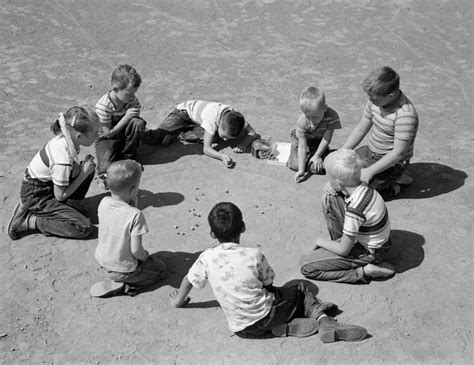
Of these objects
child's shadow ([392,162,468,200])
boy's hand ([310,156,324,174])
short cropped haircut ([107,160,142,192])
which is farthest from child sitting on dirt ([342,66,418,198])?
short cropped haircut ([107,160,142,192])

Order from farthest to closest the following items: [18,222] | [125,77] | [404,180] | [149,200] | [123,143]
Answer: [123,143], [125,77], [404,180], [149,200], [18,222]

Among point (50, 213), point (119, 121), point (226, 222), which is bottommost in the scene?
point (50, 213)

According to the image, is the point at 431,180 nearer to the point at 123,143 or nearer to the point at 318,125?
the point at 318,125

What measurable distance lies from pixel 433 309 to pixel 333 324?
40.1 inches

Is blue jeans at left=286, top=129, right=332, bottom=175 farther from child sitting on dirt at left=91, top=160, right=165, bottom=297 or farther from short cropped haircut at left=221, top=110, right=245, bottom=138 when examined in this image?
child sitting on dirt at left=91, top=160, right=165, bottom=297

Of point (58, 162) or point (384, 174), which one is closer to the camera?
point (58, 162)

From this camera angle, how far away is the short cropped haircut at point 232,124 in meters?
7.96

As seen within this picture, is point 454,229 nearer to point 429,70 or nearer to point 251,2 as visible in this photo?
point 429,70

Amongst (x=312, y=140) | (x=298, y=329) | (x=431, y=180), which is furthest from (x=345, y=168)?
(x=431, y=180)

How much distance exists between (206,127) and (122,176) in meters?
2.64

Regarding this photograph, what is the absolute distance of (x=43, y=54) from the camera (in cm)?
1070

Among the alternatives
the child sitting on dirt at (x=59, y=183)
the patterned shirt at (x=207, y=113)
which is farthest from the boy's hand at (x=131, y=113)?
the child sitting on dirt at (x=59, y=183)

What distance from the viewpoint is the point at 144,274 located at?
5.98 metres

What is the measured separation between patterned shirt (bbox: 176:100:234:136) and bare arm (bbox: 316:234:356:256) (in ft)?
8.61
